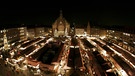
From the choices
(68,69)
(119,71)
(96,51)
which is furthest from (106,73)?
(96,51)

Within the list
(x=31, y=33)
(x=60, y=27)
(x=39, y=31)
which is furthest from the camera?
(x=39, y=31)

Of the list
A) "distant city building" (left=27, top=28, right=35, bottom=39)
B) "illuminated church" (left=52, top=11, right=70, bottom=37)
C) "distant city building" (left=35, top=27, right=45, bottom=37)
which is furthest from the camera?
"distant city building" (left=35, top=27, right=45, bottom=37)

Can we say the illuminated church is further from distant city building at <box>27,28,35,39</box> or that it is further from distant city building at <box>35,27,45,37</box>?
distant city building at <box>27,28,35,39</box>

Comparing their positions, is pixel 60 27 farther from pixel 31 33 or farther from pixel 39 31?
pixel 31 33

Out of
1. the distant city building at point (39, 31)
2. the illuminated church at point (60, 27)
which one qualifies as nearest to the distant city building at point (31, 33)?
the distant city building at point (39, 31)

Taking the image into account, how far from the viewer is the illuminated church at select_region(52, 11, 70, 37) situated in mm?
72331

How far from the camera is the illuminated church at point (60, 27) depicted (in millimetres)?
72331

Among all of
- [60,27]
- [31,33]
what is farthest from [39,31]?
[60,27]

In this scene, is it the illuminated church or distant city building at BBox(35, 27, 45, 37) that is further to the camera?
distant city building at BBox(35, 27, 45, 37)

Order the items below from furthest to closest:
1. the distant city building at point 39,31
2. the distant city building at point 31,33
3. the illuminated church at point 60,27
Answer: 1. the distant city building at point 39,31
2. the illuminated church at point 60,27
3. the distant city building at point 31,33

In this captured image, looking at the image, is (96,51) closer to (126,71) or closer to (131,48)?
(131,48)

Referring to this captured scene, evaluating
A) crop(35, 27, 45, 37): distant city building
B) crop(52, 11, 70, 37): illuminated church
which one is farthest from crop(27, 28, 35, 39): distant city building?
crop(52, 11, 70, 37): illuminated church

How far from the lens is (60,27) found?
239ft

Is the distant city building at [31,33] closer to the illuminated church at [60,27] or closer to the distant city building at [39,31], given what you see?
the distant city building at [39,31]
